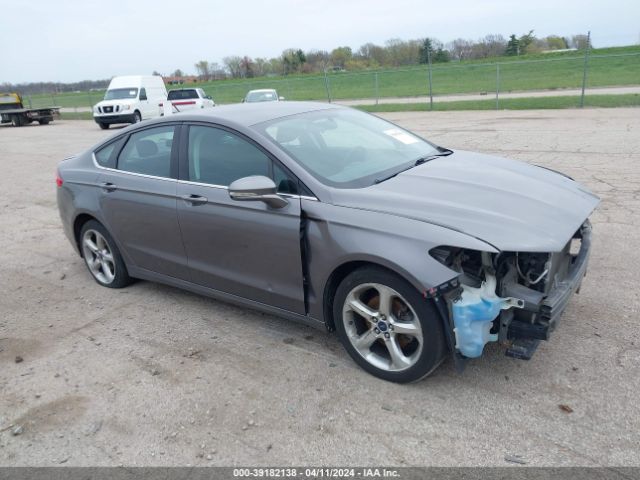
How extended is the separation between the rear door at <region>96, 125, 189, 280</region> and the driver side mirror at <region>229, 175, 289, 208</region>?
96cm

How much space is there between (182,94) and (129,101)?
10.4 feet

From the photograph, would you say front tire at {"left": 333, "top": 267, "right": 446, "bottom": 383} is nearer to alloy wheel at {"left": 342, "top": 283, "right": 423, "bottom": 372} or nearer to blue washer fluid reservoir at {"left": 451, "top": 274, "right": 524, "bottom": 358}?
alloy wheel at {"left": 342, "top": 283, "right": 423, "bottom": 372}

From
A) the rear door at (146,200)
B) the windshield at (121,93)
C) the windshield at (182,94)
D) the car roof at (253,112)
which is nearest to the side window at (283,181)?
the car roof at (253,112)

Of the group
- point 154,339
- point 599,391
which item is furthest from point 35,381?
point 599,391

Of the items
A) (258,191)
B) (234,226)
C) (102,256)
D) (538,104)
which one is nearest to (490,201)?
(258,191)

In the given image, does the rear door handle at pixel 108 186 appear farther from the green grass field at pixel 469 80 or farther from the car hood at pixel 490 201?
the green grass field at pixel 469 80

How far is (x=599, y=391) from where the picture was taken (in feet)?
10.0

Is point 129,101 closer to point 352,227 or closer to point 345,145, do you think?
point 345,145

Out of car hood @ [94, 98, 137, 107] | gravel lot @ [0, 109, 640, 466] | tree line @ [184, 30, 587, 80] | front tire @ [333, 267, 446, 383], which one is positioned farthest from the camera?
tree line @ [184, 30, 587, 80]

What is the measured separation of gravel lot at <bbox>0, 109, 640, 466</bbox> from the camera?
2783 mm

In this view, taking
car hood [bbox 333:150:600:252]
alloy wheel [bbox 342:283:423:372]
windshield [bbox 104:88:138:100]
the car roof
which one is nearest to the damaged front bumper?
car hood [bbox 333:150:600:252]

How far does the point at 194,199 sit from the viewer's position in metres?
4.02

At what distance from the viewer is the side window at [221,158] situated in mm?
3756

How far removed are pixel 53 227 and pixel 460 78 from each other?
3720cm
